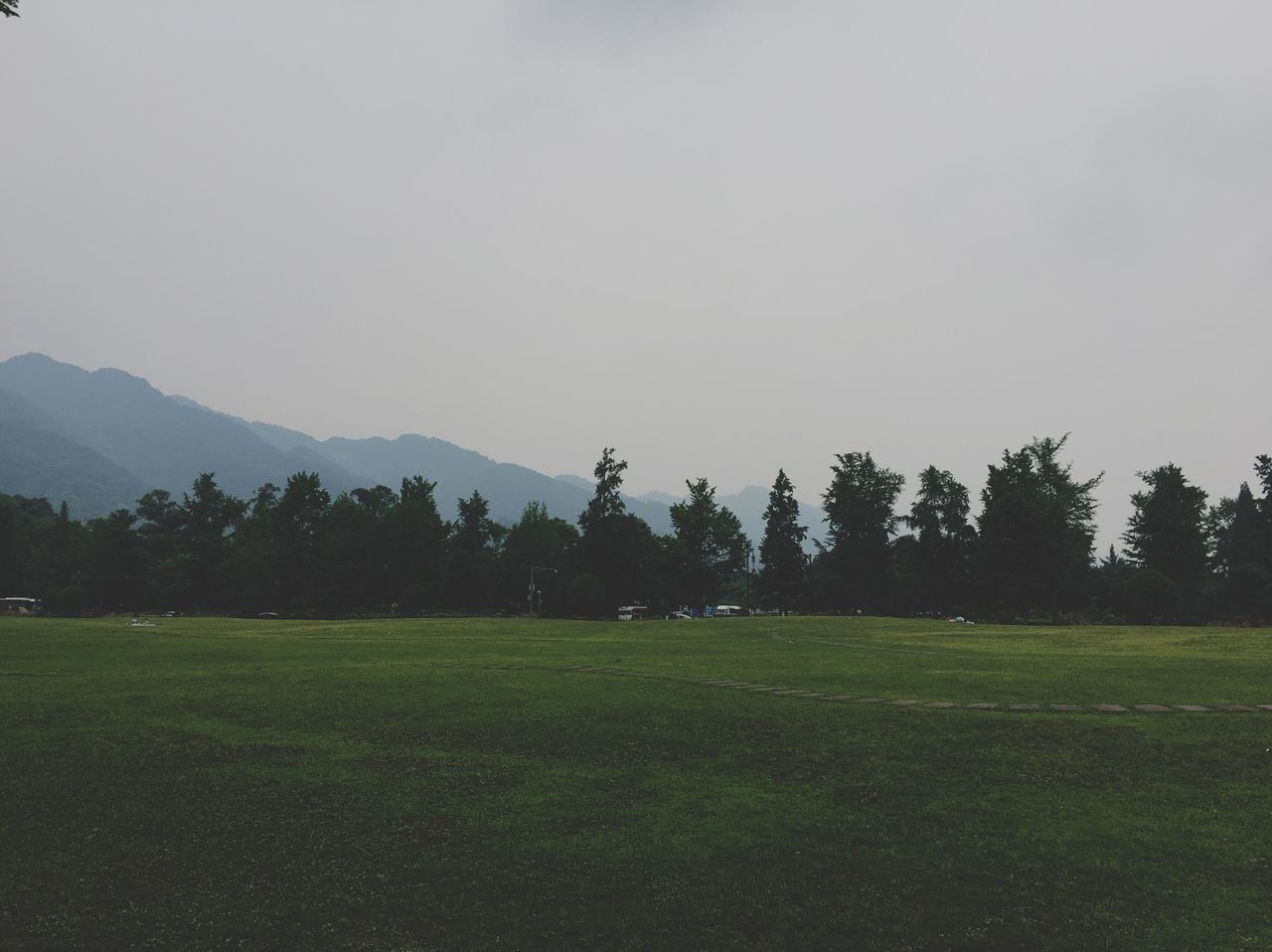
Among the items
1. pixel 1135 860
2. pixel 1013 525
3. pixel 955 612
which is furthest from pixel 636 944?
pixel 955 612

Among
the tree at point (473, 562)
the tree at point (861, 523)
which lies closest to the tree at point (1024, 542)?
the tree at point (861, 523)

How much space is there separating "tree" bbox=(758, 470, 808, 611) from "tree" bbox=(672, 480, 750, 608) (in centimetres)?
803

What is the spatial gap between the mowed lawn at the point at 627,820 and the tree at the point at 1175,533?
291ft

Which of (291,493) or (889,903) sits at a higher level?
(291,493)

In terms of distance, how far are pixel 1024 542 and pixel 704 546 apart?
46138mm

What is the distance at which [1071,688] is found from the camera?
20.5m

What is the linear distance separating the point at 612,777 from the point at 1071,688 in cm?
1495

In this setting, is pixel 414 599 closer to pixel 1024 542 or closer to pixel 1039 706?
pixel 1024 542

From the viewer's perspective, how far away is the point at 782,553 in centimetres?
10712

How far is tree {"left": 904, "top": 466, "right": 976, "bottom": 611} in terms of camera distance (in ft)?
325

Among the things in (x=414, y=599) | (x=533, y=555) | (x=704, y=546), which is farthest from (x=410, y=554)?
(x=704, y=546)

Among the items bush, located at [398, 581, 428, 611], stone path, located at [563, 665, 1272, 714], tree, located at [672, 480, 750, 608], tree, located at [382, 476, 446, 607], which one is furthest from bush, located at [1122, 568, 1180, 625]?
tree, located at [382, 476, 446, 607]

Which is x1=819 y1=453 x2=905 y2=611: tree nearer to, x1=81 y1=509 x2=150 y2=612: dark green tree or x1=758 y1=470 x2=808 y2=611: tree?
x1=758 y1=470 x2=808 y2=611: tree

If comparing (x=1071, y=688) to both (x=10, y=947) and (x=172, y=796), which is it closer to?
(x=172, y=796)
